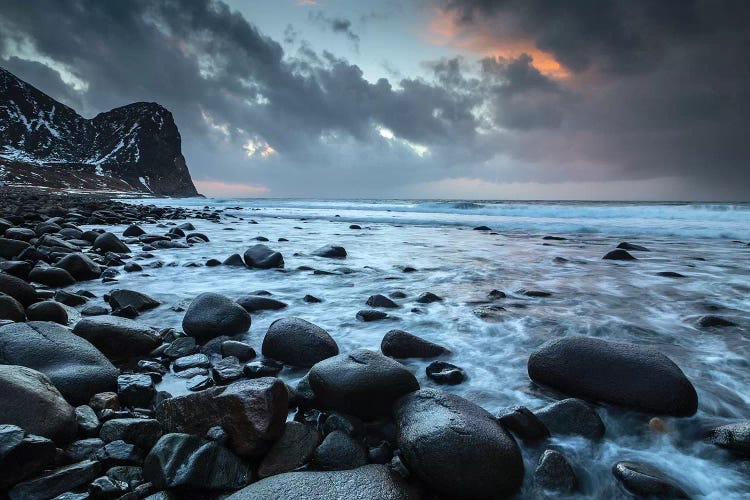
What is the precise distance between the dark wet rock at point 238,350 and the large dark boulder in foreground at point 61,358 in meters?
0.69

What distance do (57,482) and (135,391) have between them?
2.21 feet

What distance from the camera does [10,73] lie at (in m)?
103

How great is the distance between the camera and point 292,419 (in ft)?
6.50

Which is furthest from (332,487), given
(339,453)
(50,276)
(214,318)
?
(50,276)

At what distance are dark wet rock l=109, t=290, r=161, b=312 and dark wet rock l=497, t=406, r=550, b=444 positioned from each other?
346 cm

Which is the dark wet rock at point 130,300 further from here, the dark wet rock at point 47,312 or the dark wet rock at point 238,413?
the dark wet rock at point 238,413

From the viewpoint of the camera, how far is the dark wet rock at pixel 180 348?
8.89ft

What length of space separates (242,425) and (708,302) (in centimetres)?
512

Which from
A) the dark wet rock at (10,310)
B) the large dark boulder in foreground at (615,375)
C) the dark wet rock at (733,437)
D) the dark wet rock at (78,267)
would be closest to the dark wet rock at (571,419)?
the large dark boulder in foreground at (615,375)

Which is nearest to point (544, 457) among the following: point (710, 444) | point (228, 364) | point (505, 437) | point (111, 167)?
point (505, 437)

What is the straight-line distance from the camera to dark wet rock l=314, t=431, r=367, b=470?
1644 millimetres

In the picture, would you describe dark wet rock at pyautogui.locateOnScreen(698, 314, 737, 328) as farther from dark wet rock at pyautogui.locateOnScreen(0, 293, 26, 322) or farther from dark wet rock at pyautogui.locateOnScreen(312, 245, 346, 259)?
dark wet rock at pyautogui.locateOnScreen(0, 293, 26, 322)

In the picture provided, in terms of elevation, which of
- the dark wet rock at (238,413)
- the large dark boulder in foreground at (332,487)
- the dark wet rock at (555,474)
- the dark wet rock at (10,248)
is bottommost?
the dark wet rock at (555,474)

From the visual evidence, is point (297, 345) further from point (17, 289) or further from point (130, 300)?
point (17, 289)
